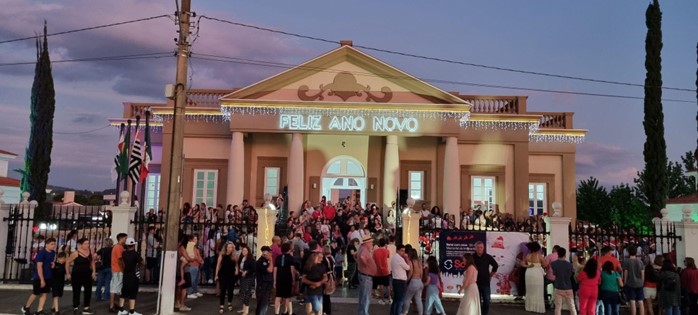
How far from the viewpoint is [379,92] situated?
79.0 ft


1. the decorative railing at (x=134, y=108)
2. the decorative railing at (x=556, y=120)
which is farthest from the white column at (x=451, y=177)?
the decorative railing at (x=134, y=108)

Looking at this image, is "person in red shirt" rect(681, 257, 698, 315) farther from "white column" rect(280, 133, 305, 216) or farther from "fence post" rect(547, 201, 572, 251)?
"white column" rect(280, 133, 305, 216)

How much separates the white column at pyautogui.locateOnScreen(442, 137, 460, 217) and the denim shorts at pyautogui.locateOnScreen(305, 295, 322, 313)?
543 inches

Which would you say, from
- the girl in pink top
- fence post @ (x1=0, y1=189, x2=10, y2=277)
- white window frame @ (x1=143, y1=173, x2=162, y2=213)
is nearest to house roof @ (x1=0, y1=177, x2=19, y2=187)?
white window frame @ (x1=143, y1=173, x2=162, y2=213)

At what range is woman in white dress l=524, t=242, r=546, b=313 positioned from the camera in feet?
40.8

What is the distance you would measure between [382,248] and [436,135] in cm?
1274

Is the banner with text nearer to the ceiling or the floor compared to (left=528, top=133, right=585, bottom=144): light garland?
nearer to the floor

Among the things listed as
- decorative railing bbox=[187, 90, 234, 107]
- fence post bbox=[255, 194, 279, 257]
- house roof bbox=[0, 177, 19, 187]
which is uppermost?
decorative railing bbox=[187, 90, 234, 107]

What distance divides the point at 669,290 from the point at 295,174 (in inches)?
590

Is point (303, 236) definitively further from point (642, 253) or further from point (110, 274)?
point (642, 253)

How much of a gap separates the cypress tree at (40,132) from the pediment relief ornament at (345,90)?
1599cm

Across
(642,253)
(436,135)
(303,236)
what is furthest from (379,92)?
(642,253)

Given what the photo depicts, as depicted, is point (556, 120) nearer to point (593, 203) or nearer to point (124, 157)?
point (593, 203)

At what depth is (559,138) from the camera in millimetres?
26156
